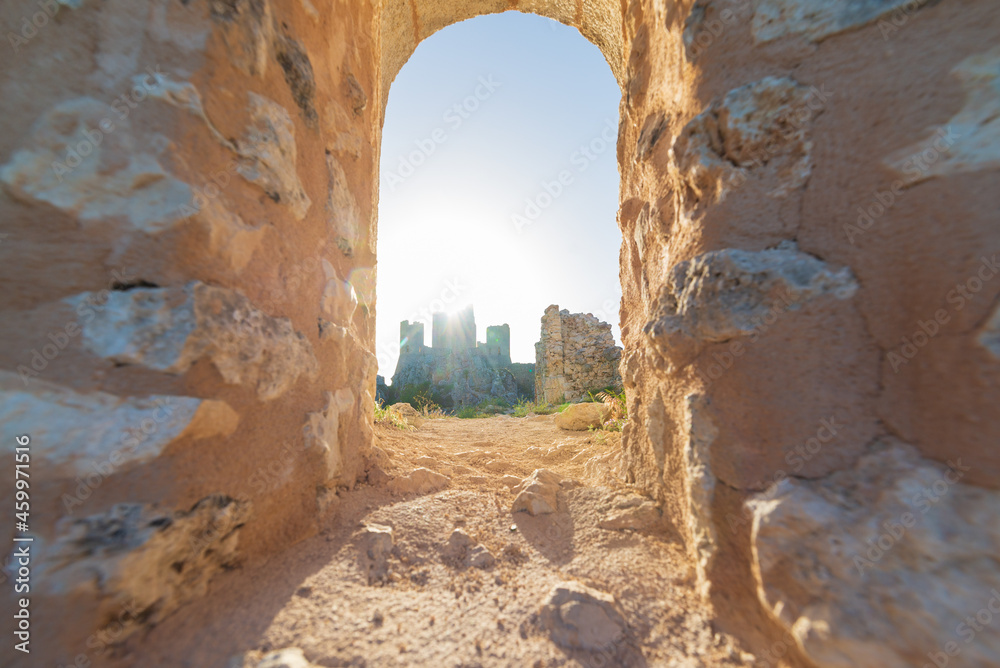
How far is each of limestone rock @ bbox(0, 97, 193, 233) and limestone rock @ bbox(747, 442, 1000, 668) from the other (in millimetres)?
1713

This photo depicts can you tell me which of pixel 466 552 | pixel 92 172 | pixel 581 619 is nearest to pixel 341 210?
pixel 92 172

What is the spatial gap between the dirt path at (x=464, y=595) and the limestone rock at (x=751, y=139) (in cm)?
118

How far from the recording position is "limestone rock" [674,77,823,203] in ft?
3.50

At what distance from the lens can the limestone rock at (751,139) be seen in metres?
1.07

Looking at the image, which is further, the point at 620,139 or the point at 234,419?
the point at 620,139

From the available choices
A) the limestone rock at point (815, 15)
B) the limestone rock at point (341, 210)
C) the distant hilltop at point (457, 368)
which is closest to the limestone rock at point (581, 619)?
the limestone rock at point (341, 210)

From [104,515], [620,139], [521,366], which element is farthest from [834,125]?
[521,366]

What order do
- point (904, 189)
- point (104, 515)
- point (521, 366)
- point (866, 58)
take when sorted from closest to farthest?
point (104, 515) < point (904, 189) < point (866, 58) < point (521, 366)

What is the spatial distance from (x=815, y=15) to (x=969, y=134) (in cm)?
55

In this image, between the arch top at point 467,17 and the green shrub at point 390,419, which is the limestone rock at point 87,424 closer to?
the arch top at point 467,17

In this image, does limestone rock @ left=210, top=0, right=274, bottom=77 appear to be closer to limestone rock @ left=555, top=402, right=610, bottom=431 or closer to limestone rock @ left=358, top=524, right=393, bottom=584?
limestone rock @ left=358, top=524, right=393, bottom=584

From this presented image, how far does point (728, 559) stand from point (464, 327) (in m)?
28.7

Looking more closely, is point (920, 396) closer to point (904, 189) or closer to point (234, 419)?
point (904, 189)

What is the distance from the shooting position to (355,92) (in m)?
1.82
